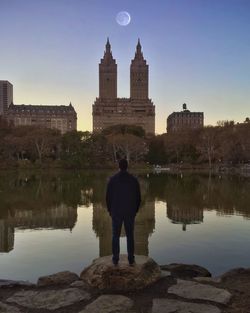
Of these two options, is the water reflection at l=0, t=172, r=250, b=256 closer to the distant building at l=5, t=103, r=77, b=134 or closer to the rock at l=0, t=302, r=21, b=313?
the rock at l=0, t=302, r=21, b=313

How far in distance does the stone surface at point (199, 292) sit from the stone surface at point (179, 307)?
25 centimetres

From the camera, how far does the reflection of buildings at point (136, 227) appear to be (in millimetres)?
10027

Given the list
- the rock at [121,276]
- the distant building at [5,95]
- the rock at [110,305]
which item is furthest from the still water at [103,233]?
the distant building at [5,95]

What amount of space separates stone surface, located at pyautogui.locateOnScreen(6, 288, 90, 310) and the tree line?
51.4m

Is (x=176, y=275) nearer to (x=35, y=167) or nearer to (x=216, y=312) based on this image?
(x=216, y=312)

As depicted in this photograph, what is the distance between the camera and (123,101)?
489 ft

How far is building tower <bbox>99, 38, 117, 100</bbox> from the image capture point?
160500 mm

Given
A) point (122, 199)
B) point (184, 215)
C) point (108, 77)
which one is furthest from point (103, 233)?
point (108, 77)

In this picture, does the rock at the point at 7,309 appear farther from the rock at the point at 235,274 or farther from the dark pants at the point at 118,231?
the rock at the point at 235,274

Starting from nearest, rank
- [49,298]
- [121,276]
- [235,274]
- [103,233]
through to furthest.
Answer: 1. [49,298]
2. [121,276]
3. [235,274]
4. [103,233]

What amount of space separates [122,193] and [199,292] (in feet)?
5.80

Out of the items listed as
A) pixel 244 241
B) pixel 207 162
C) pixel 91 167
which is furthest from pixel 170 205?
pixel 207 162

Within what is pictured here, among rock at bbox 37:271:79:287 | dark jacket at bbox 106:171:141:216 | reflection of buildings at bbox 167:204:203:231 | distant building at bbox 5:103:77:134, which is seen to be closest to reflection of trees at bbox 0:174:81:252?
reflection of buildings at bbox 167:204:203:231

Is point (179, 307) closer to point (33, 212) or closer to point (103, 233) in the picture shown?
point (103, 233)
